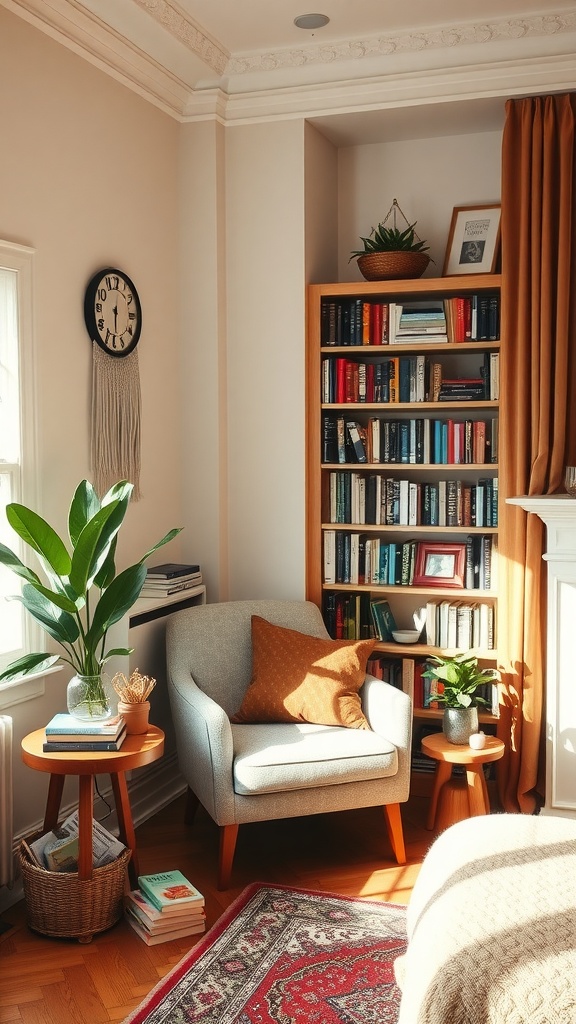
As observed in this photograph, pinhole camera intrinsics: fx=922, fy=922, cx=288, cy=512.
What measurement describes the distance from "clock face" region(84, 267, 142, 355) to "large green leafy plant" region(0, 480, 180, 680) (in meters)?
0.73

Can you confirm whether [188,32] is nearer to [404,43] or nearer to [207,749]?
[404,43]

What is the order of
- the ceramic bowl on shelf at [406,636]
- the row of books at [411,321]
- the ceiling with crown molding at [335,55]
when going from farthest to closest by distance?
the ceramic bowl on shelf at [406,636] → the row of books at [411,321] → the ceiling with crown molding at [335,55]

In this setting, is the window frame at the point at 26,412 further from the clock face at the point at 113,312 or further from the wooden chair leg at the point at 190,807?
the wooden chair leg at the point at 190,807

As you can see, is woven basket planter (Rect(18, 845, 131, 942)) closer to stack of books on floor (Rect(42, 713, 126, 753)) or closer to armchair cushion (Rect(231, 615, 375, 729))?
→ stack of books on floor (Rect(42, 713, 126, 753))

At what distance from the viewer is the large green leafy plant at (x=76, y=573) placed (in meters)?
2.68

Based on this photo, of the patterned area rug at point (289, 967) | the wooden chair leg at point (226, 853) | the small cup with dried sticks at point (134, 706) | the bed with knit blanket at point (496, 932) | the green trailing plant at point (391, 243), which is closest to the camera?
the bed with knit blanket at point (496, 932)

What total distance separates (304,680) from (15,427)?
4.44 ft

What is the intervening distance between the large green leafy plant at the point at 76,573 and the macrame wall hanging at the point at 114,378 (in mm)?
526

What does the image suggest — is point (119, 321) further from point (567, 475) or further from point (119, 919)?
point (119, 919)

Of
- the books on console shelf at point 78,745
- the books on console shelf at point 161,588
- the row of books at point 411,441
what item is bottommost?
the books on console shelf at point 78,745

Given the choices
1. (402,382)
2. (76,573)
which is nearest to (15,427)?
(76,573)

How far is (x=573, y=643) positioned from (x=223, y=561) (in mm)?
1508

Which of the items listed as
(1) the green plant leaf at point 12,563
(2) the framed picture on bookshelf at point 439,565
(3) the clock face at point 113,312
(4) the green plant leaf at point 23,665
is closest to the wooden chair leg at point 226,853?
(4) the green plant leaf at point 23,665

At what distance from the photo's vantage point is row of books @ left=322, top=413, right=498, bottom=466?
379cm
